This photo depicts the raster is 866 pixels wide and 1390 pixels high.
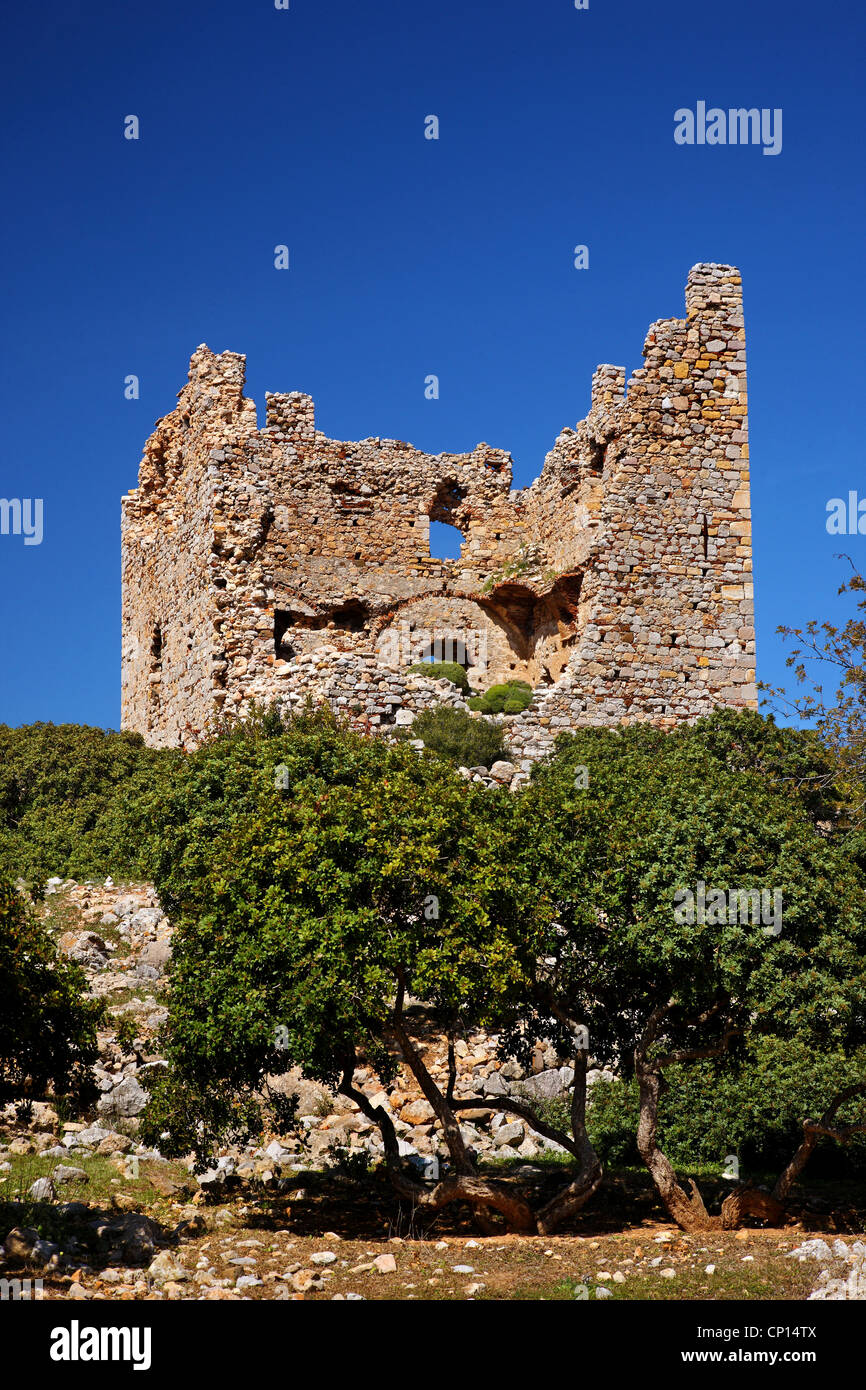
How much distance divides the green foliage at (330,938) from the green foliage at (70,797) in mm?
6951

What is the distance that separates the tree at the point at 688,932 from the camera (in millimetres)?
13078

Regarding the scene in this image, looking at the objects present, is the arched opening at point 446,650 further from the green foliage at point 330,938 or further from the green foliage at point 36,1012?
the green foliage at point 36,1012

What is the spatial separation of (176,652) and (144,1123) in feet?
47.1

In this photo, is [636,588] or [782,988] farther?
[636,588]

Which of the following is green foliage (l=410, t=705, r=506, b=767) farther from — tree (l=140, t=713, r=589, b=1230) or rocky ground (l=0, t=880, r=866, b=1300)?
tree (l=140, t=713, r=589, b=1230)

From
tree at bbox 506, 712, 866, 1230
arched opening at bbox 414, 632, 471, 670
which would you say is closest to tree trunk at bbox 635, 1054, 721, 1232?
tree at bbox 506, 712, 866, 1230

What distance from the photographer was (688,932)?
42.5 feet

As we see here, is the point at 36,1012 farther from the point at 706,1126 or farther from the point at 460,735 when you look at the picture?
the point at 460,735

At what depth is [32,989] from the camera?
11.9 metres

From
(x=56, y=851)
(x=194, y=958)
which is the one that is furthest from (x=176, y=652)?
(x=194, y=958)

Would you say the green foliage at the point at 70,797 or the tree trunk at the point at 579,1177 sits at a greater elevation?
the green foliage at the point at 70,797

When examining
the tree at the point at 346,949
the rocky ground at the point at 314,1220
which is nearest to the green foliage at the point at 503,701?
the rocky ground at the point at 314,1220

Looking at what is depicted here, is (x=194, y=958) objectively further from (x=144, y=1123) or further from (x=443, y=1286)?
(x=443, y=1286)

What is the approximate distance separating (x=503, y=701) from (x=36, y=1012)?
15235 mm
